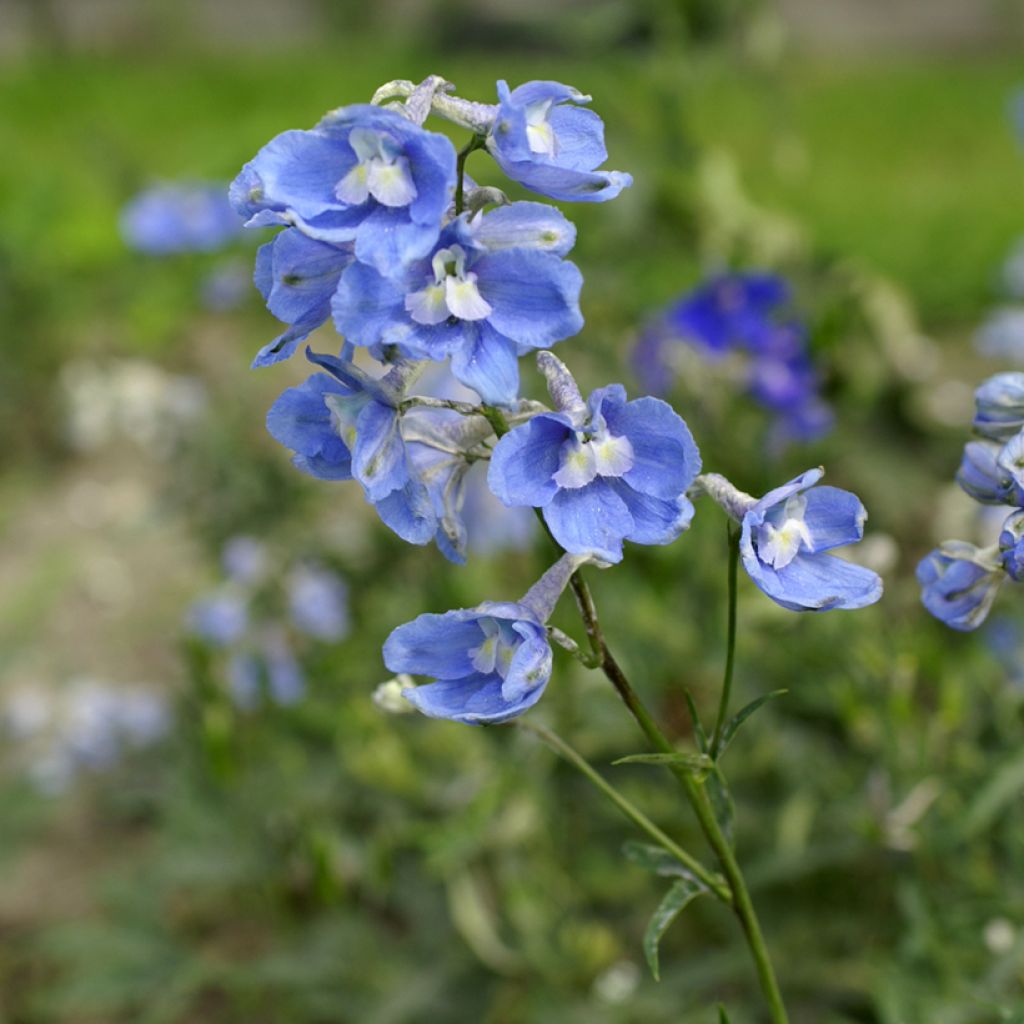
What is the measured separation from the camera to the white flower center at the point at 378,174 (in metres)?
0.77

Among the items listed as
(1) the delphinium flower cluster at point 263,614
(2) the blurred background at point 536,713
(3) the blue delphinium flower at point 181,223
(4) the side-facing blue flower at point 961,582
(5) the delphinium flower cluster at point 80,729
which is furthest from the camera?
(3) the blue delphinium flower at point 181,223

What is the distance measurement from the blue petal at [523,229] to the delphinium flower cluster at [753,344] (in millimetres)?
1315

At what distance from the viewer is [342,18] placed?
862 cm

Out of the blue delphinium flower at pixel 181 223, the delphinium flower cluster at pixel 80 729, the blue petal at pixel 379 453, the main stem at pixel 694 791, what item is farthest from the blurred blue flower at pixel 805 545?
the blue delphinium flower at pixel 181 223

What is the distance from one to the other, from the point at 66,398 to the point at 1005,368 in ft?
8.04

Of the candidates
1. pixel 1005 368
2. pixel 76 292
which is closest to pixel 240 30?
pixel 76 292

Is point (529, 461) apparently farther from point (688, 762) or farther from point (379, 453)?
point (688, 762)

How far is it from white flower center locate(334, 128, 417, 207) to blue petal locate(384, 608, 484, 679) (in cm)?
24

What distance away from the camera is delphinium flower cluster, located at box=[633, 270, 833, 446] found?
6.86 ft

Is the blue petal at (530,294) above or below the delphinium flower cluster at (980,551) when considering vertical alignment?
above

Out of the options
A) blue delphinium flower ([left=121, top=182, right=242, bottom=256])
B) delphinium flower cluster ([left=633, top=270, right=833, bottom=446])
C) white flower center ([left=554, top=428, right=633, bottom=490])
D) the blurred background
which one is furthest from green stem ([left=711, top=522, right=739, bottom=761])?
blue delphinium flower ([left=121, top=182, right=242, bottom=256])

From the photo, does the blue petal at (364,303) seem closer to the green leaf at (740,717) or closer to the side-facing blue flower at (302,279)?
the side-facing blue flower at (302,279)

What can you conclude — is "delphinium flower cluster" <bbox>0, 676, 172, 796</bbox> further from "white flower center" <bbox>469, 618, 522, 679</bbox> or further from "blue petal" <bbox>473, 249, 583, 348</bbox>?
"blue petal" <bbox>473, 249, 583, 348</bbox>

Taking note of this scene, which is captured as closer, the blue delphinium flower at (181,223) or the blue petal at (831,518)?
the blue petal at (831,518)
